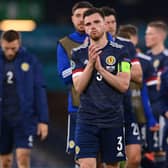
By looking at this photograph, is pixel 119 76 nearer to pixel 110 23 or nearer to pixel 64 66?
pixel 64 66

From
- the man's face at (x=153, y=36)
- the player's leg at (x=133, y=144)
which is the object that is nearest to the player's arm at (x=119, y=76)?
the player's leg at (x=133, y=144)

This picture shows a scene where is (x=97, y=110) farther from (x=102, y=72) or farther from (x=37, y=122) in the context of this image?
(x=37, y=122)

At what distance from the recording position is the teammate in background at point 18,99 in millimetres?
12352

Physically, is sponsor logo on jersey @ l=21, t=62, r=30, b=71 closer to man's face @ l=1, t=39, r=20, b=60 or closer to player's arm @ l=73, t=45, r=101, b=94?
man's face @ l=1, t=39, r=20, b=60

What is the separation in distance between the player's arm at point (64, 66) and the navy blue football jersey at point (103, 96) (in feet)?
2.70

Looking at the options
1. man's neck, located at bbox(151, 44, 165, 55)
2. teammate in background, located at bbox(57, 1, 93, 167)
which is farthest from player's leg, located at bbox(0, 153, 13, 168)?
man's neck, located at bbox(151, 44, 165, 55)

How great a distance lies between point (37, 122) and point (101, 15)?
299 cm

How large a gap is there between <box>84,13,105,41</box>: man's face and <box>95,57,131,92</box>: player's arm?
0.26m

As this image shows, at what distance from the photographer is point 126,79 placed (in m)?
→ 10.1

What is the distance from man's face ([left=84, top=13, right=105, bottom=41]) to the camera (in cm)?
1001

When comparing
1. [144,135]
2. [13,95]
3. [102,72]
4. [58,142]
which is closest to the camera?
[102,72]

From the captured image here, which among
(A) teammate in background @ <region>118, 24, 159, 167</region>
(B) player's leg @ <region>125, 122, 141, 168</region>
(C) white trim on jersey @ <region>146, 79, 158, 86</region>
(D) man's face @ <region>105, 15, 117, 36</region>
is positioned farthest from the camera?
(C) white trim on jersey @ <region>146, 79, 158, 86</region>

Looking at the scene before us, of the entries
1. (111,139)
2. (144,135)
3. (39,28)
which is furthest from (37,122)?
(39,28)

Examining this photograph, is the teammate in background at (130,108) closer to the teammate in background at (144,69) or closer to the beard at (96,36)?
the teammate in background at (144,69)
